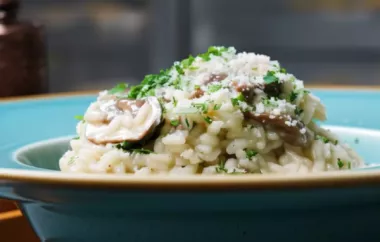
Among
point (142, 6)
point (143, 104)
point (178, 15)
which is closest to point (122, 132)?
point (143, 104)

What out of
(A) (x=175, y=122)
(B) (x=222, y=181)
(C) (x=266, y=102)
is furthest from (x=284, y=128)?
(B) (x=222, y=181)

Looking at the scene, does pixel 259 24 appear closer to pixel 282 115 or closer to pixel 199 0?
pixel 199 0

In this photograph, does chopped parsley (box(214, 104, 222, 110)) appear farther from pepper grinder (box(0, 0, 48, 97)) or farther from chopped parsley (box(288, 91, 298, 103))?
pepper grinder (box(0, 0, 48, 97))

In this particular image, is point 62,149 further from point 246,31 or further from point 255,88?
point 246,31

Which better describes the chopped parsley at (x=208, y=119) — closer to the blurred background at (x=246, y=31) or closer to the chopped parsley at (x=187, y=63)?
the chopped parsley at (x=187, y=63)

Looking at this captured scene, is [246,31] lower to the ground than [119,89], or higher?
lower

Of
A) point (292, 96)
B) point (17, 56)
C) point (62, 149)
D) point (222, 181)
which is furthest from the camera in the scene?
point (17, 56)
